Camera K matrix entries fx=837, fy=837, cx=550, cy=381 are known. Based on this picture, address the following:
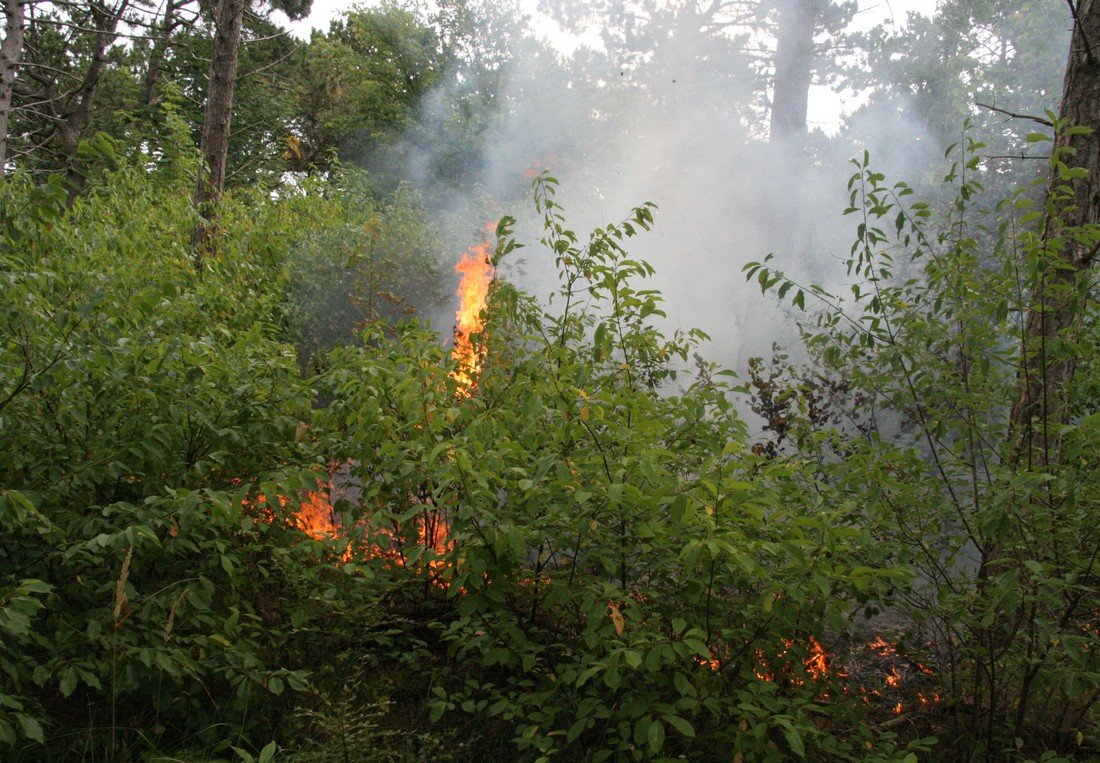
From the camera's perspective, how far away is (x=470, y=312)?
8234 millimetres

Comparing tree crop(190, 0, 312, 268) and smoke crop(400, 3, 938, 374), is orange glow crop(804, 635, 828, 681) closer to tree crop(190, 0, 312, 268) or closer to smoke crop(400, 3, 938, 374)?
tree crop(190, 0, 312, 268)

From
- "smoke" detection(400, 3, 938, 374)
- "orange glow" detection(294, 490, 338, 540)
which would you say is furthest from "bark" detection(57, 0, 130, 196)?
"orange glow" detection(294, 490, 338, 540)

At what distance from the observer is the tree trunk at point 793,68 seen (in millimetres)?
13750

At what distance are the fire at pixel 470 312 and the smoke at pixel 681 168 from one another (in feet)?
2.90

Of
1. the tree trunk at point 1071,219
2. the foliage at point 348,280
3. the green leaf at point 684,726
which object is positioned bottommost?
the green leaf at point 684,726

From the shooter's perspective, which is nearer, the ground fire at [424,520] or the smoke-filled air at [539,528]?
the smoke-filled air at [539,528]

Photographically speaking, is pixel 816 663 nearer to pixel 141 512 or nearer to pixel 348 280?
pixel 141 512

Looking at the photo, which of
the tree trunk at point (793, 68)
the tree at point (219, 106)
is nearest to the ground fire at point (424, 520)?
the tree at point (219, 106)

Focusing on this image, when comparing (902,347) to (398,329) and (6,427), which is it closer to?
(398,329)

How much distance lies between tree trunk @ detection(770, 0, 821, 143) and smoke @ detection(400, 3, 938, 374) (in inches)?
17.6

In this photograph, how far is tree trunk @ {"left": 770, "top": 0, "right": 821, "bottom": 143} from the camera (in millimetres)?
13750

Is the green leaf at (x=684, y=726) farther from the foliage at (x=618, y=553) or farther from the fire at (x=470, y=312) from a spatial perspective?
the fire at (x=470, y=312)

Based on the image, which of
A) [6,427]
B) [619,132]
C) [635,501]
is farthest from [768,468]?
[619,132]

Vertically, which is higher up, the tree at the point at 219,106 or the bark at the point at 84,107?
the bark at the point at 84,107
